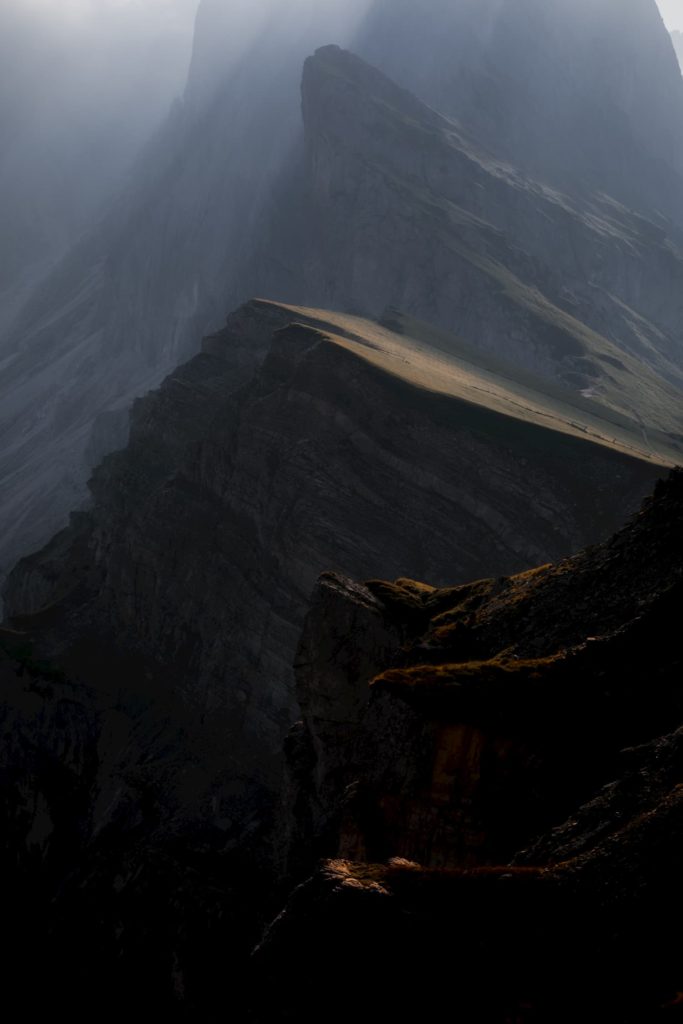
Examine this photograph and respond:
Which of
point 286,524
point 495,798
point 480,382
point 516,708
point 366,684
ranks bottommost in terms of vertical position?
point 495,798

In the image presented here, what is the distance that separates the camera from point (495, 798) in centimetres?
2078

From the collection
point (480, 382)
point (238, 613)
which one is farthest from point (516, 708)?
point (480, 382)

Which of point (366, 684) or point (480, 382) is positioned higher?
point (480, 382)

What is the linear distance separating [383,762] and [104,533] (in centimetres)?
8113

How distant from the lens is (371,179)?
19200 centimetres

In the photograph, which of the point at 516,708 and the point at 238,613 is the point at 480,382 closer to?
the point at 238,613

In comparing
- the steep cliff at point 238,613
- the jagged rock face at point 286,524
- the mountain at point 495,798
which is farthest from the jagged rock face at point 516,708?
the jagged rock face at point 286,524

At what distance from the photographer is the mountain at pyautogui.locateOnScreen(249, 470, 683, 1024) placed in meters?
14.1

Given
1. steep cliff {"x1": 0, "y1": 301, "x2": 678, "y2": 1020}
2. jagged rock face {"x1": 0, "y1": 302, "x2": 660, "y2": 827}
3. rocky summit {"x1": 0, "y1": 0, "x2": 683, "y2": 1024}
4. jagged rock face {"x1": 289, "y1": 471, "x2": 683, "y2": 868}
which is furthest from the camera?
jagged rock face {"x1": 0, "y1": 302, "x2": 660, "y2": 827}

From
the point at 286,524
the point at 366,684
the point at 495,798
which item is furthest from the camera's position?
the point at 286,524

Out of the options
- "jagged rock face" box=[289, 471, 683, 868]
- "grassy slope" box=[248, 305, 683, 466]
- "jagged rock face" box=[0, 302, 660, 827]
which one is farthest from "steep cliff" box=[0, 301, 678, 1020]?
"grassy slope" box=[248, 305, 683, 466]

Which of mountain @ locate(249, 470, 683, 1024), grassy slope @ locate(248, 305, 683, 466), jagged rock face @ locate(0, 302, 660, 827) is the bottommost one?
mountain @ locate(249, 470, 683, 1024)

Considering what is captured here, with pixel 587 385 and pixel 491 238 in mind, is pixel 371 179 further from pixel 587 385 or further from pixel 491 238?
pixel 587 385

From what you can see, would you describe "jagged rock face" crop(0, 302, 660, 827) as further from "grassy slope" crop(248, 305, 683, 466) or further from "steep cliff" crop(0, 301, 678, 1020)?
"grassy slope" crop(248, 305, 683, 466)
